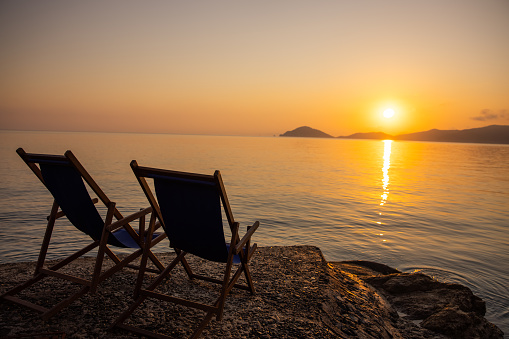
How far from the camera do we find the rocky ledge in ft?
9.37

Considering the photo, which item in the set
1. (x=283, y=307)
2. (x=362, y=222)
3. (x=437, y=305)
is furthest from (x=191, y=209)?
(x=362, y=222)

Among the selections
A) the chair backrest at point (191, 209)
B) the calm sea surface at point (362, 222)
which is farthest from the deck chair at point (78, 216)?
the calm sea surface at point (362, 222)

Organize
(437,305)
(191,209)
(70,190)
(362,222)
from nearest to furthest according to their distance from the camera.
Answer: (191,209)
(70,190)
(437,305)
(362,222)

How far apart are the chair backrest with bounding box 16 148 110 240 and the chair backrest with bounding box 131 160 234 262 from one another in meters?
0.60

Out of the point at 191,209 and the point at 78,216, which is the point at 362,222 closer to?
the point at 191,209

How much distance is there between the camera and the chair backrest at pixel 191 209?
2.64m

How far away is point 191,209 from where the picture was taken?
2.80 meters

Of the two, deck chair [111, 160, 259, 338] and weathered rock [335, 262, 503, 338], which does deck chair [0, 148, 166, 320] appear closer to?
deck chair [111, 160, 259, 338]

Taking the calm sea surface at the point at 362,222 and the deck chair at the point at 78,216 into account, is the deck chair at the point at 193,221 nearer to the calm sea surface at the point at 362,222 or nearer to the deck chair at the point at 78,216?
the deck chair at the point at 78,216

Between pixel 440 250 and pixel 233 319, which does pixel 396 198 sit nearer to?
pixel 440 250

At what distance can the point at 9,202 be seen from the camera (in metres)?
11.4

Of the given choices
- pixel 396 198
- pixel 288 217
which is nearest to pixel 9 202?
pixel 288 217

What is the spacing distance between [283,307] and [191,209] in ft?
4.79

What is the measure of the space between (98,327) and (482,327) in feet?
14.1
